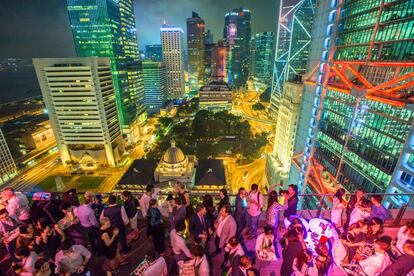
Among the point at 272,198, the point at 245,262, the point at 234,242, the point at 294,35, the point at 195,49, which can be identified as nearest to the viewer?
the point at 245,262

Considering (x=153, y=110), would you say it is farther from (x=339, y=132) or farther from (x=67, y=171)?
(x=339, y=132)

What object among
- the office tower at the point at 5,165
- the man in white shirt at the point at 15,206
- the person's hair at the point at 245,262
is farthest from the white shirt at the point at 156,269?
the office tower at the point at 5,165

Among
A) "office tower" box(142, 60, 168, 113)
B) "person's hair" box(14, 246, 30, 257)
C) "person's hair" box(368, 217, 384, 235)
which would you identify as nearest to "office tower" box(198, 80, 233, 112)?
"office tower" box(142, 60, 168, 113)

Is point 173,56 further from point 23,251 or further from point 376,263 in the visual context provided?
point 376,263

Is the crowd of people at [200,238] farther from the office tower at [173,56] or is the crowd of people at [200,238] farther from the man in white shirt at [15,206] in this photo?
the office tower at [173,56]

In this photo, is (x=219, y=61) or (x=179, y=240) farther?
(x=219, y=61)

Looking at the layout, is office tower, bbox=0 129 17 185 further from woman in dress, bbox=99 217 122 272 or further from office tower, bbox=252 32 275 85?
office tower, bbox=252 32 275 85

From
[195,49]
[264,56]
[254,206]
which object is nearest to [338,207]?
[254,206]
